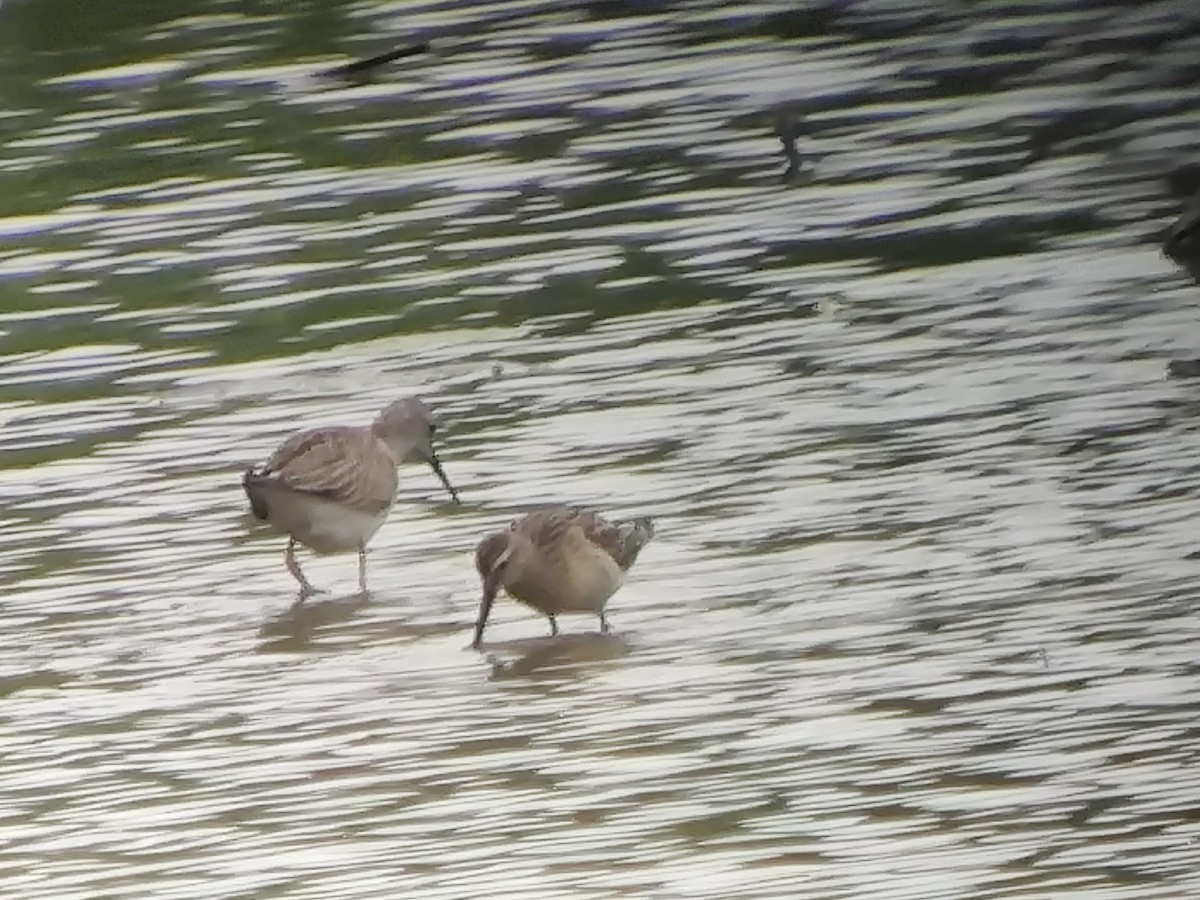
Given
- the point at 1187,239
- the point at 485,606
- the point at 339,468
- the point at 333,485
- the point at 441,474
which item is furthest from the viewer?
the point at 1187,239

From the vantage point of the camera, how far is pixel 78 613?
26.3 ft

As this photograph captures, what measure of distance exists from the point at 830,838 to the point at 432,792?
94cm

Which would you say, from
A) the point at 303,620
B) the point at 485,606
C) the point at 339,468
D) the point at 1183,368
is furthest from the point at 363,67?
the point at 485,606

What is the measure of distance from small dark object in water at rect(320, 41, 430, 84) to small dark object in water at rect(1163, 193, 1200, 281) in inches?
184

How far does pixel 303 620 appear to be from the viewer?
26.5ft

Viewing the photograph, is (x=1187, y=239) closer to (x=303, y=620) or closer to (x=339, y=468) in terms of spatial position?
(x=339, y=468)

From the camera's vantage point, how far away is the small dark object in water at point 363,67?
47.0 ft

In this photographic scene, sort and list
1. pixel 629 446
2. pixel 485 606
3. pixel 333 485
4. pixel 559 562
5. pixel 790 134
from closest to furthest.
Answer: pixel 559 562 < pixel 485 606 < pixel 333 485 < pixel 629 446 < pixel 790 134

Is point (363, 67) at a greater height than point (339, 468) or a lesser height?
greater

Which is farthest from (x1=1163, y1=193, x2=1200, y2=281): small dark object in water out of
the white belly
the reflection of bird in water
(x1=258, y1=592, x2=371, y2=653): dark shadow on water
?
(x1=258, y1=592, x2=371, y2=653): dark shadow on water

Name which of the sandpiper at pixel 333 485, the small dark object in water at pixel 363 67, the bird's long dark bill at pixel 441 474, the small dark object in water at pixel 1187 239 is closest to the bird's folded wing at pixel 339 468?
the sandpiper at pixel 333 485

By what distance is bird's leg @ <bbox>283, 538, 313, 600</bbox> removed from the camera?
8.33 meters

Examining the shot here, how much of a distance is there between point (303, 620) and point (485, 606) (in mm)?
567

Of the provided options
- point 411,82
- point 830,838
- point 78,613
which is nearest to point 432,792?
point 830,838
